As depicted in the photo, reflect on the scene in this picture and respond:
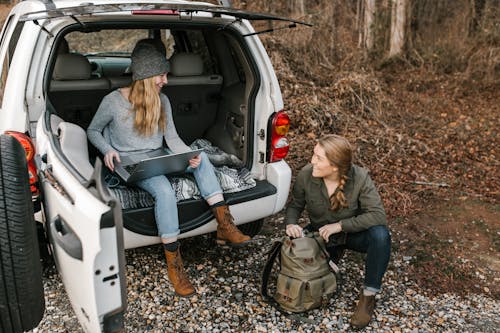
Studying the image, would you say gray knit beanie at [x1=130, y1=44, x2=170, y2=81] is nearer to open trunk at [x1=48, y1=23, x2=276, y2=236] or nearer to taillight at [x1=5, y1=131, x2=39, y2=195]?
open trunk at [x1=48, y1=23, x2=276, y2=236]

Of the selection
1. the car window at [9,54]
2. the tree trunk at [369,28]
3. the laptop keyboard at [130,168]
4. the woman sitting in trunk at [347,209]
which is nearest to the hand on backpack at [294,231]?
the woman sitting in trunk at [347,209]

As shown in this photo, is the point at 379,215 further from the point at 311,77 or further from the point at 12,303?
the point at 311,77

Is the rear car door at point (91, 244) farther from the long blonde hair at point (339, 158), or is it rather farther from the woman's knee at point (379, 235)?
the woman's knee at point (379, 235)

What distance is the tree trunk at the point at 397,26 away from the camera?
984 cm

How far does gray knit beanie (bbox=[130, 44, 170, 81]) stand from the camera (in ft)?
10.8

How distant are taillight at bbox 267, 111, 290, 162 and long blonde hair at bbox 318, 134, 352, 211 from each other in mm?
608

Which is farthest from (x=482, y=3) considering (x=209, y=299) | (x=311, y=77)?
(x=209, y=299)

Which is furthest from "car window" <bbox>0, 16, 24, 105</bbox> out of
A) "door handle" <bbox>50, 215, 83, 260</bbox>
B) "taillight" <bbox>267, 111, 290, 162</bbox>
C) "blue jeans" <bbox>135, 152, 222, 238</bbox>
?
"taillight" <bbox>267, 111, 290, 162</bbox>

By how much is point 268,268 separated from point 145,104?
4.56ft

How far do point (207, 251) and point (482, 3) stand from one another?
8780 millimetres

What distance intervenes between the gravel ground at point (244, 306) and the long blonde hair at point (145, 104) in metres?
1.08

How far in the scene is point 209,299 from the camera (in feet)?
10.7

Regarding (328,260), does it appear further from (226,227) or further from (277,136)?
(277,136)

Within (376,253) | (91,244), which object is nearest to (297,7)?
(376,253)
